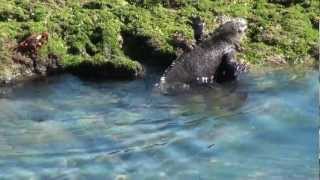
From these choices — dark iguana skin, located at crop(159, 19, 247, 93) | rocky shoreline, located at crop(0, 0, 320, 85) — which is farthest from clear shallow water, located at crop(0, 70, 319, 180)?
rocky shoreline, located at crop(0, 0, 320, 85)

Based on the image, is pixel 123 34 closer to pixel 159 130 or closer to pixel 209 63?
pixel 209 63

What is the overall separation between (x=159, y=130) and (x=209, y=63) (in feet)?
10.9

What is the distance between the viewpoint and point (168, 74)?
15312mm

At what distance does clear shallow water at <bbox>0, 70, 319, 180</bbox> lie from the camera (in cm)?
1141

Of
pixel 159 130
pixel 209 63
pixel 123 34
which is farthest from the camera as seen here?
pixel 123 34

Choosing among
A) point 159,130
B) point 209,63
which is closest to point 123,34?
point 209,63

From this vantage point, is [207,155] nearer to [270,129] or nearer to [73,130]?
[270,129]

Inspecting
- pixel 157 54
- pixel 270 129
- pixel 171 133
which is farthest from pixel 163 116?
pixel 157 54

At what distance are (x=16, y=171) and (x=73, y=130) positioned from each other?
5.79 ft

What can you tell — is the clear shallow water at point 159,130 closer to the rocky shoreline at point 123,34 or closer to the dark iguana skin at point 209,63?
the dark iguana skin at point 209,63

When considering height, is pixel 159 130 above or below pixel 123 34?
below

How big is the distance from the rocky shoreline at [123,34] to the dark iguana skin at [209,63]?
1.81 feet

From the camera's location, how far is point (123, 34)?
1670 cm

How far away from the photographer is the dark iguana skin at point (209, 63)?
50.3 feet
